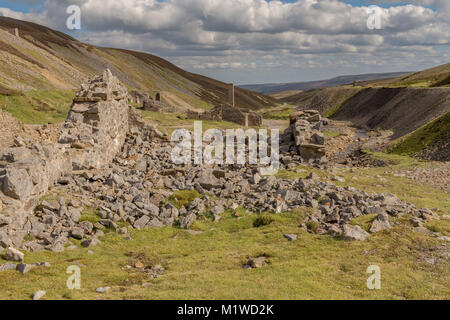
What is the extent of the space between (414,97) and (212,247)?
59857mm

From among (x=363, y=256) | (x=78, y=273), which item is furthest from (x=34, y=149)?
(x=363, y=256)

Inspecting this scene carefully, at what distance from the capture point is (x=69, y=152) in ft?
60.7

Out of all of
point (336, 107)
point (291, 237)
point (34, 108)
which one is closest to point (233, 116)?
point (34, 108)

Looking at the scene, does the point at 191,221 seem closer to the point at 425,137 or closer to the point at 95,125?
the point at 95,125

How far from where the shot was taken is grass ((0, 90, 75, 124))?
35.5 metres

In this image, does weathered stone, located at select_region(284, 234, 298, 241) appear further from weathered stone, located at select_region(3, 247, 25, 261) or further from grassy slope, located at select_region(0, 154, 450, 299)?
weathered stone, located at select_region(3, 247, 25, 261)

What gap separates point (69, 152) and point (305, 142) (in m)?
17.5

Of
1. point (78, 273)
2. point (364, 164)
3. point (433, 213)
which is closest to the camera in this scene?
point (78, 273)

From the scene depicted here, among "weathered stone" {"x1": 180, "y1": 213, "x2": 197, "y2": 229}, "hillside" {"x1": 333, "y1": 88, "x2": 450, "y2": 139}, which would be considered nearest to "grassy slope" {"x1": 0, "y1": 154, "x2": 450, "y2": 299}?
"weathered stone" {"x1": 180, "y1": 213, "x2": 197, "y2": 229}

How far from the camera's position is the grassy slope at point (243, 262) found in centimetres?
895

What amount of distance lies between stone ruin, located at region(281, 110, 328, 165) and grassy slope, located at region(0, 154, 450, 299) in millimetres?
13850

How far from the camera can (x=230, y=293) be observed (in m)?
8.70

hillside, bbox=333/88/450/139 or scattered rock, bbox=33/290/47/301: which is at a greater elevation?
hillside, bbox=333/88/450/139
